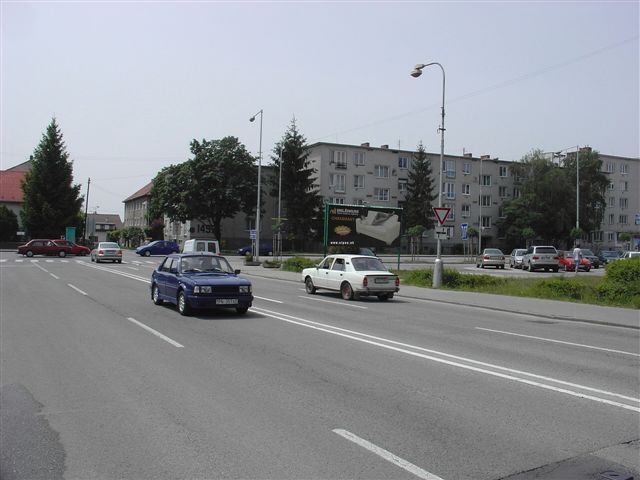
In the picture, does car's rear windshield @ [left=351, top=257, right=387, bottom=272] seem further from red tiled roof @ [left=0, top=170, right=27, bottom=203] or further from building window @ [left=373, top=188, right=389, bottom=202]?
red tiled roof @ [left=0, top=170, right=27, bottom=203]

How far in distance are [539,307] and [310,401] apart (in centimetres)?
1338

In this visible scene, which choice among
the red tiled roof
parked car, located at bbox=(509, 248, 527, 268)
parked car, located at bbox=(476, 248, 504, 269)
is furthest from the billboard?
the red tiled roof

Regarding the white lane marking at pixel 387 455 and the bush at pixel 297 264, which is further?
the bush at pixel 297 264

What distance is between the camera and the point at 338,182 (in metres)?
75.6

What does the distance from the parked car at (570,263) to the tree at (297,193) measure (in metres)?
32.2

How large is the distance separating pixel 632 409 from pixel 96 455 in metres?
5.48

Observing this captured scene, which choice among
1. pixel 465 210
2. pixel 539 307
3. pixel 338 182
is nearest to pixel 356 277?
pixel 539 307

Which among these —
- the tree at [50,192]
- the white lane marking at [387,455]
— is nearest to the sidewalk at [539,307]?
the white lane marking at [387,455]

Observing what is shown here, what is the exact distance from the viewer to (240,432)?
17.1 ft

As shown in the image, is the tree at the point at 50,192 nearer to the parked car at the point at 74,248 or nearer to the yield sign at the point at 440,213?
the parked car at the point at 74,248

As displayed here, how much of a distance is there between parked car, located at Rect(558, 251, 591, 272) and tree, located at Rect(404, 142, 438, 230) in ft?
94.2

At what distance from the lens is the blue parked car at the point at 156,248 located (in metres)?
60.3

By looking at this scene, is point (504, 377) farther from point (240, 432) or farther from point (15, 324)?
point (15, 324)

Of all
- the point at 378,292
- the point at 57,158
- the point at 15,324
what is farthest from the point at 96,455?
the point at 57,158
